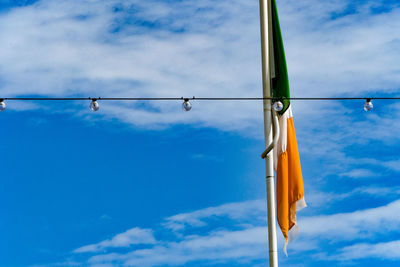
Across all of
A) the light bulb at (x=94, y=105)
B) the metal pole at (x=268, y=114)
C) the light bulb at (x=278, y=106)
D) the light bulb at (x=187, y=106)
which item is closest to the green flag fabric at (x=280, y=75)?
the metal pole at (x=268, y=114)

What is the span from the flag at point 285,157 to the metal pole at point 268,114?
0.16 metres

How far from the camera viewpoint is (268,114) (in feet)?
43.5

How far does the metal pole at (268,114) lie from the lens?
1259 centimetres

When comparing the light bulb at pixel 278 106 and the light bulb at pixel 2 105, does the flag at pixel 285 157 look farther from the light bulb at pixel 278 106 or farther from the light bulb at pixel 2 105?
the light bulb at pixel 2 105

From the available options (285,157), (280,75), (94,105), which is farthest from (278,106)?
(94,105)

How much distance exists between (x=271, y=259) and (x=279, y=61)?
14.4 ft

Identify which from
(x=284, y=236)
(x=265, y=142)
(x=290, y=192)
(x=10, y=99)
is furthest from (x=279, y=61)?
(x=10, y=99)

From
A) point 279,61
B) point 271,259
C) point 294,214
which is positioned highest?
point 279,61

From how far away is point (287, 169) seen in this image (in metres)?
13.9

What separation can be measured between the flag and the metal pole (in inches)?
6.5

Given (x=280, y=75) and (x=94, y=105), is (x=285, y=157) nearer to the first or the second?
(x=280, y=75)

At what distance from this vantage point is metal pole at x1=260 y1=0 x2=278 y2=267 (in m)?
12.6

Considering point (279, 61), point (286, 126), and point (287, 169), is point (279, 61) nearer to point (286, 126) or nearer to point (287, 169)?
point (286, 126)

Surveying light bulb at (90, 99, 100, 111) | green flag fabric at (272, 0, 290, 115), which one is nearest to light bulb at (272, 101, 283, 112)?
green flag fabric at (272, 0, 290, 115)
